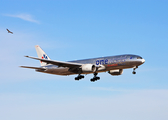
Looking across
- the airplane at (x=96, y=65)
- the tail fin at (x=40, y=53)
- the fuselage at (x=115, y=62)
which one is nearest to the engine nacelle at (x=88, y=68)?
the airplane at (x=96, y=65)

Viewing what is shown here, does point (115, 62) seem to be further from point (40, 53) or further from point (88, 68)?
point (40, 53)

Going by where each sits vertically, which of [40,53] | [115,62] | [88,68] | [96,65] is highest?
[40,53]

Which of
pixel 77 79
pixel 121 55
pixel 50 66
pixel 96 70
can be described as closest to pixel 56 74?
pixel 50 66

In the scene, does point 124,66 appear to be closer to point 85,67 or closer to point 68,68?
point 85,67

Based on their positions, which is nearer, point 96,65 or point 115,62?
point 115,62

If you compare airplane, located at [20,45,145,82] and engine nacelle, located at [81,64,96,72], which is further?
engine nacelle, located at [81,64,96,72]

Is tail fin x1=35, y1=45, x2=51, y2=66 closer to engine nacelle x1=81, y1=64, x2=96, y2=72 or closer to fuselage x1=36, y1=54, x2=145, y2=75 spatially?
fuselage x1=36, y1=54, x2=145, y2=75

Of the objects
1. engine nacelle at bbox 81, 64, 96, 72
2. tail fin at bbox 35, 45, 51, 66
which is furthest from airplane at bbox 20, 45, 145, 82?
tail fin at bbox 35, 45, 51, 66

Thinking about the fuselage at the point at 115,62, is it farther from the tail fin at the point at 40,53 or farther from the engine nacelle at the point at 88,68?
the tail fin at the point at 40,53

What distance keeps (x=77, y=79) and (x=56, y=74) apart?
283 inches

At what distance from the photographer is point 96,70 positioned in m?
58.2

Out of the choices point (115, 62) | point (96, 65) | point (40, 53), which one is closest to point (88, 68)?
point (96, 65)

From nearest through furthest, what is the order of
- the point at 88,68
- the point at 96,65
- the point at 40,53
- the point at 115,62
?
the point at 115,62, the point at 88,68, the point at 96,65, the point at 40,53

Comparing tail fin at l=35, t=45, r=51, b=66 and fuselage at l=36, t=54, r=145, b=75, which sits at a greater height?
tail fin at l=35, t=45, r=51, b=66
